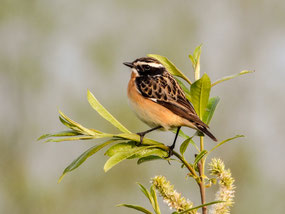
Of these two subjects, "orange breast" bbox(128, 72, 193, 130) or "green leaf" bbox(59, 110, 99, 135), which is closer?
"green leaf" bbox(59, 110, 99, 135)

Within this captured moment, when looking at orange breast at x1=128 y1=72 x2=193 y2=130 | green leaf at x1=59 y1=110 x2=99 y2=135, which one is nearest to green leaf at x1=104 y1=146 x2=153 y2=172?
green leaf at x1=59 y1=110 x2=99 y2=135

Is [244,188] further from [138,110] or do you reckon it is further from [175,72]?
[175,72]

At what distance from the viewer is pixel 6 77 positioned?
8.40m

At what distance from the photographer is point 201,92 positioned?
2246 millimetres

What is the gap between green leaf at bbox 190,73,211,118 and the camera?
2189 millimetres

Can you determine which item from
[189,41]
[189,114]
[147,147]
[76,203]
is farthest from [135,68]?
[189,41]

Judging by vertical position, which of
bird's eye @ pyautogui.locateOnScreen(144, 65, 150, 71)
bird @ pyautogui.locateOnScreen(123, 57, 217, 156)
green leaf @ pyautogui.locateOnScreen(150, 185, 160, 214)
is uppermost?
bird's eye @ pyautogui.locateOnScreen(144, 65, 150, 71)

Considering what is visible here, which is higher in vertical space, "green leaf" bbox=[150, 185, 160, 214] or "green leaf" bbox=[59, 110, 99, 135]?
"green leaf" bbox=[59, 110, 99, 135]

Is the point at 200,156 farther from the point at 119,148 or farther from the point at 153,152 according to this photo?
the point at 119,148

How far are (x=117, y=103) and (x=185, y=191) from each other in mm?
1844

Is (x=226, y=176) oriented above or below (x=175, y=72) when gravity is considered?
below

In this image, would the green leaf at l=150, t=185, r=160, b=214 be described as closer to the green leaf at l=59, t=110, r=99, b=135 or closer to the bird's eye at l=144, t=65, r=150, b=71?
the green leaf at l=59, t=110, r=99, b=135

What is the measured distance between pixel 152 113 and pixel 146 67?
769 millimetres

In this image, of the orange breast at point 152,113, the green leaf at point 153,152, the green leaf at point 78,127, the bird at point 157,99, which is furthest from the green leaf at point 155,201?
the orange breast at point 152,113
